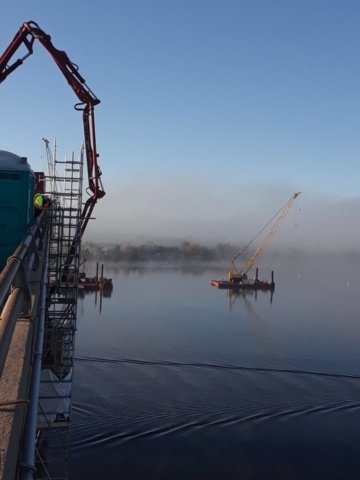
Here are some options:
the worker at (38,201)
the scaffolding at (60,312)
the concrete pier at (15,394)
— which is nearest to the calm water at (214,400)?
the scaffolding at (60,312)

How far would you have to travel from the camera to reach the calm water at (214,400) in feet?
36.2

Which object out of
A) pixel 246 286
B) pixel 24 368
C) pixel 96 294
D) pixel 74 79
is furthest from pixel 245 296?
pixel 24 368

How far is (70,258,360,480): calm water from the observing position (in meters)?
11.0

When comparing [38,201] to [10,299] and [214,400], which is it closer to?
[10,299]

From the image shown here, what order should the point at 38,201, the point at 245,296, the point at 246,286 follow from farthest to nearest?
the point at 246,286, the point at 245,296, the point at 38,201

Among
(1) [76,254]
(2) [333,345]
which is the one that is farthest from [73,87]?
(2) [333,345]

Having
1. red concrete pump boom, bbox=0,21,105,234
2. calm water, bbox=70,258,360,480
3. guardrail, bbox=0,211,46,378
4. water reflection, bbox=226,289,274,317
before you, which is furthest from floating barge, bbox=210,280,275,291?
guardrail, bbox=0,211,46,378

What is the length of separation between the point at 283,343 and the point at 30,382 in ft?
76.9

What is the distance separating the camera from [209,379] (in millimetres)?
17156

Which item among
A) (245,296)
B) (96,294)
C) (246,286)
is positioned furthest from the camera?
(246,286)

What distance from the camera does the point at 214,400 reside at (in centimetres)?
1488

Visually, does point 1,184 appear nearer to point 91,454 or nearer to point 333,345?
point 91,454

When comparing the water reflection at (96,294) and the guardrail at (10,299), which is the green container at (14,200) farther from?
the water reflection at (96,294)

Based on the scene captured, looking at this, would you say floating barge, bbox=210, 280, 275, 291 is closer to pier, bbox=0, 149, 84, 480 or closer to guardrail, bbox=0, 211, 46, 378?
pier, bbox=0, 149, 84, 480
